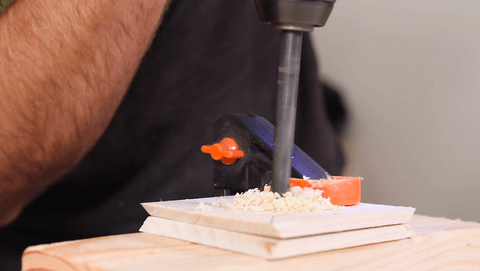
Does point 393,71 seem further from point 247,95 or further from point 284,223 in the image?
point 284,223

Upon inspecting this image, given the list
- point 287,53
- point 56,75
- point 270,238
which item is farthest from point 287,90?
point 56,75

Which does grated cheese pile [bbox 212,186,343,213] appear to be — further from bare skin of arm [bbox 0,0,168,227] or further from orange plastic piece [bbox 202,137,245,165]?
bare skin of arm [bbox 0,0,168,227]

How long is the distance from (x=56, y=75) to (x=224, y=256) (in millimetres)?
411

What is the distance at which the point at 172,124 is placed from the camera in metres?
0.79

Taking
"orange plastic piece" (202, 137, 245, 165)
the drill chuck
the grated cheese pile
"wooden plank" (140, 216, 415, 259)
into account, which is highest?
the drill chuck

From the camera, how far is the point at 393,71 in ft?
2.92

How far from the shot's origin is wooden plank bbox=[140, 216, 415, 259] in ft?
1.14

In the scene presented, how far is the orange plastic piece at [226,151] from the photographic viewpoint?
572 millimetres

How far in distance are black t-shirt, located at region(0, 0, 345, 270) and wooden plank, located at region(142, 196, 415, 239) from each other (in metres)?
0.32

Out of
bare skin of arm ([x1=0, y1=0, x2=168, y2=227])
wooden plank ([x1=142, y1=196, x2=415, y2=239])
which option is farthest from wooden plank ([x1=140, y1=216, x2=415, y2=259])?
bare skin of arm ([x1=0, y1=0, x2=168, y2=227])

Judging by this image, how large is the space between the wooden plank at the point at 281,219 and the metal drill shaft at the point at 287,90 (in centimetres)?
7

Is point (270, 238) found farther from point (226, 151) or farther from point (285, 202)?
point (226, 151)

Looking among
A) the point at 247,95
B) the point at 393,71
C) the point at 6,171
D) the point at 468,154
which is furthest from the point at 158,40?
the point at 468,154

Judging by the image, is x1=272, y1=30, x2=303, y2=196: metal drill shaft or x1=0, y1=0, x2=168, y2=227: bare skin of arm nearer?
x1=272, y1=30, x2=303, y2=196: metal drill shaft
